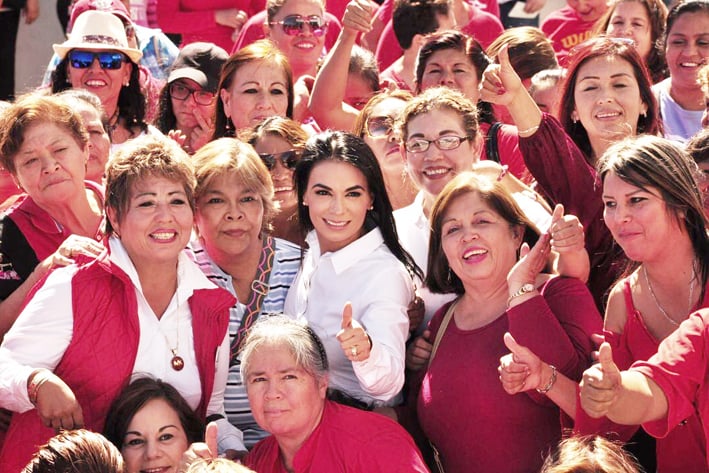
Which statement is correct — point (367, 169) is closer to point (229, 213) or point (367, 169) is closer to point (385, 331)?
point (229, 213)

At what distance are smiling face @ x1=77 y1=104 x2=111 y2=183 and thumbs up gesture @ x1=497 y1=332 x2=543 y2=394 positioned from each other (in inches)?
89.8

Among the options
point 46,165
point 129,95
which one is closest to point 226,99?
point 129,95

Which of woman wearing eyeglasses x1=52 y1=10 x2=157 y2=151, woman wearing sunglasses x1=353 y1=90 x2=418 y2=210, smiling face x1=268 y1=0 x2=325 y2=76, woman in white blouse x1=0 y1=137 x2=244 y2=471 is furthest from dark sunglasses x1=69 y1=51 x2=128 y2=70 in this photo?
woman in white blouse x1=0 y1=137 x2=244 y2=471

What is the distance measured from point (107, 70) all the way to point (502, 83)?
2.39 metres

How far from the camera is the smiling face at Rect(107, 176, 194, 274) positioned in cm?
405

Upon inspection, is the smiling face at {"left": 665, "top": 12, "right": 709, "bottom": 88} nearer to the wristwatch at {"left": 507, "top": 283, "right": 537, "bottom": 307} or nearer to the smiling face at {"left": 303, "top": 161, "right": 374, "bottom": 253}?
the smiling face at {"left": 303, "top": 161, "right": 374, "bottom": 253}

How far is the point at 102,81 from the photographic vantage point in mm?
5852

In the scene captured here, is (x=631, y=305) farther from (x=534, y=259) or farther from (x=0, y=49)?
(x=0, y=49)

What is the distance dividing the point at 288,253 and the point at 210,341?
1.98ft

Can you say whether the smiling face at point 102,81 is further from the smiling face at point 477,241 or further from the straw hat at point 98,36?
the smiling face at point 477,241

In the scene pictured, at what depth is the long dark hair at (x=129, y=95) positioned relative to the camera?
5859 mm

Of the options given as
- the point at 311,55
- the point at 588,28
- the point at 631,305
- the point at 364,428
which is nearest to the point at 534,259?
the point at 631,305

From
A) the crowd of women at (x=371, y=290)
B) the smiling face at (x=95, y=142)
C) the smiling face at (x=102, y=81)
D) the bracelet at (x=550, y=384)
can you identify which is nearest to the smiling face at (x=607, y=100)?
the crowd of women at (x=371, y=290)

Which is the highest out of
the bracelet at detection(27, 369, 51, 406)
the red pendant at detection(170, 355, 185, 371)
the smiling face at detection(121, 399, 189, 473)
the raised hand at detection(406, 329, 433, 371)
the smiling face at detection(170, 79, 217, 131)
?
the smiling face at detection(170, 79, 217, 131)
